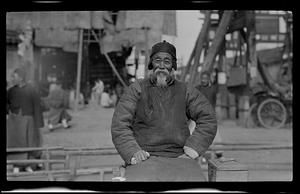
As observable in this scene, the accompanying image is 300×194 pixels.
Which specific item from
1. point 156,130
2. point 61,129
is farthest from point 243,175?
point 61,129

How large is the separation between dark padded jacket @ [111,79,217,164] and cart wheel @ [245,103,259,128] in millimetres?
6597

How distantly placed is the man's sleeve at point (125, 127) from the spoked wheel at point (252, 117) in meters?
6.78

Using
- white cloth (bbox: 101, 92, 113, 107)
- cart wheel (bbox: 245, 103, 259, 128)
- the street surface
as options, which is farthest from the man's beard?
cart wheel (bbox: 245, 103, 259, 128)

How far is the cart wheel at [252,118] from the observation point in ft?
30.6

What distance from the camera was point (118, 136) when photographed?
285 centimetres

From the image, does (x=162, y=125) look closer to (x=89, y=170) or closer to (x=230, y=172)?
(x=230, y=172)

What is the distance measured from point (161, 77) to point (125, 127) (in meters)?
0.46

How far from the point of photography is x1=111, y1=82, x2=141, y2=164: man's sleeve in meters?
2.81

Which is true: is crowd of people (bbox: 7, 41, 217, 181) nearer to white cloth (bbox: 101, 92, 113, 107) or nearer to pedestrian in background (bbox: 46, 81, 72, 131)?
pedestrian in background (bbox: 46, 81, 72, 131)

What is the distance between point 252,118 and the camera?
9547mm

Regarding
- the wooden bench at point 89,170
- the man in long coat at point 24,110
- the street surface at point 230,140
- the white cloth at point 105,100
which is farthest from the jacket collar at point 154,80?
the white cloth at point 105,100

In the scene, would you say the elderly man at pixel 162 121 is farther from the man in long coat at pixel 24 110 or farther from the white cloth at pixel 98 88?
the white cloth at pixel 98 88

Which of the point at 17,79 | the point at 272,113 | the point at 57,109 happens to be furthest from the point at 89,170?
the point at 272,113

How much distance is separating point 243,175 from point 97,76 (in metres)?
8.79
